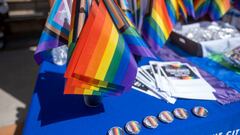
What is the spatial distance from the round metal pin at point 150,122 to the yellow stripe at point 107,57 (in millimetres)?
245

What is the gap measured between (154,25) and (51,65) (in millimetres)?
500

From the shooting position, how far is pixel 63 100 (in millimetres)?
988

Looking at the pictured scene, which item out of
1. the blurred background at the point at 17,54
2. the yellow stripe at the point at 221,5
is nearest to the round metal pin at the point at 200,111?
the yellow stripe at the point at 221,5

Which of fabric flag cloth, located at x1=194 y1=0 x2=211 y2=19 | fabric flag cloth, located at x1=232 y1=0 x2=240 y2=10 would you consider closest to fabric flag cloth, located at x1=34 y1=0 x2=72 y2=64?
fabric flag cloth, located at x1=194 y1=0 x2=211 y2=19

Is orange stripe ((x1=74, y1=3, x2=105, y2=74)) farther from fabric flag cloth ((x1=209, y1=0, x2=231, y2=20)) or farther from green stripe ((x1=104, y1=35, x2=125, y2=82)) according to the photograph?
fabric flag cloth ((x1=209, y1=0, x2=231, y2=20))

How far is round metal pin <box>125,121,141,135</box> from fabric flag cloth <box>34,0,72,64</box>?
0.36 metres

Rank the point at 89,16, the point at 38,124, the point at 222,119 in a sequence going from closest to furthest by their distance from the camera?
the point at 89,16
the point at 38,124
the point at 222,119

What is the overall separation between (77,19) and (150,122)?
0.42m

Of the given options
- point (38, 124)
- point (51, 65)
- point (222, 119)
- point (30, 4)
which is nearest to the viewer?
point (38, 124)

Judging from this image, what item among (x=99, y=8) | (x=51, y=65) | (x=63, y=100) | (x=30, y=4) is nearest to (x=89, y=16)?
(x=99, y=8)

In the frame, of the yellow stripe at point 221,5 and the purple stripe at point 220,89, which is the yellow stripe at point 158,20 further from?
the yellow stripe at point 221,5

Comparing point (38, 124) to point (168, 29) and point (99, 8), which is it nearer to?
point (99, 8)

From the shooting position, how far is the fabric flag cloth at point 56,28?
2.90 feet

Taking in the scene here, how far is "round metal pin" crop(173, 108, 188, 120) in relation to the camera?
0.93 m
